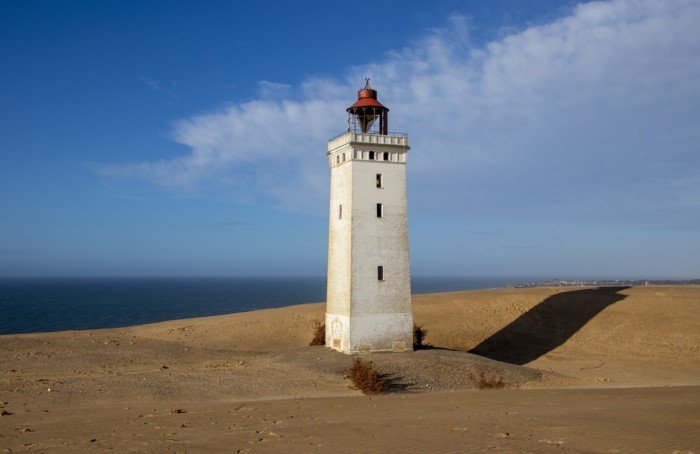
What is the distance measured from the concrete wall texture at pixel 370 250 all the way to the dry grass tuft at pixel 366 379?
4.21 m

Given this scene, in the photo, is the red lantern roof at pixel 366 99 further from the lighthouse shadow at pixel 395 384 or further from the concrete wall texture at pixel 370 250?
the lighthouse shadow at pixel 395 384

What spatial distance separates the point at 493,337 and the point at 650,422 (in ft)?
69.4

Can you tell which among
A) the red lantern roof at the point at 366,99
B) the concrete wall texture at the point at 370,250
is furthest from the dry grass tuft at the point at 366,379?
the red lantern roof at the point at 366,99

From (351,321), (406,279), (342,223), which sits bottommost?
(351,321)

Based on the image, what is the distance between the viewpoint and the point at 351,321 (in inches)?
1038

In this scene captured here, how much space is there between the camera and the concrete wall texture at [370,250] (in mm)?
26656

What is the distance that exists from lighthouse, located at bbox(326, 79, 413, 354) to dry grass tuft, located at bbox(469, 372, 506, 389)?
4.45 meters

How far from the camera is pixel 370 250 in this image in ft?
88.2

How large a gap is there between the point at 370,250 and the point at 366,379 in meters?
7.12

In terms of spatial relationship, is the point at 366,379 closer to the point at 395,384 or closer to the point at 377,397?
the point at 377,397

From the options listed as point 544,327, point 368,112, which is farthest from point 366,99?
point 544,327

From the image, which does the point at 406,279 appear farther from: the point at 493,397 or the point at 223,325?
the point at 223,325

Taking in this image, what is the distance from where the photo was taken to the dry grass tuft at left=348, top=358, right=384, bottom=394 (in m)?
21.1

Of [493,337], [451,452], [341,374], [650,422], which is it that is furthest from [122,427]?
[493,337]
